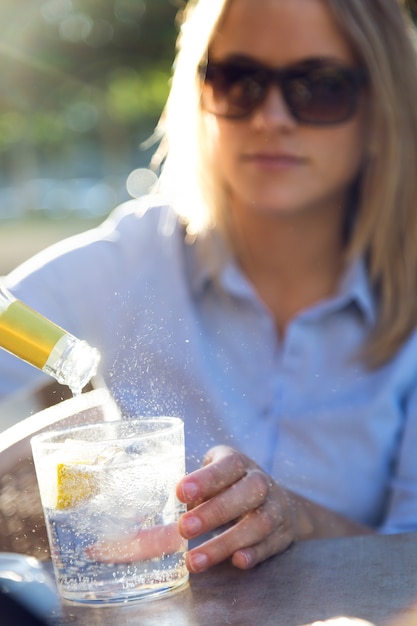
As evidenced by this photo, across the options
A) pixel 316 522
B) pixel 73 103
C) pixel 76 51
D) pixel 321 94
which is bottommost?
pixel 316 522

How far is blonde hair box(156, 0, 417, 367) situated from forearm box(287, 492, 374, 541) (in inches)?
16.9

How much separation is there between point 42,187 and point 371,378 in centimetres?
2678

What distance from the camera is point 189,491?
1081 millimetres

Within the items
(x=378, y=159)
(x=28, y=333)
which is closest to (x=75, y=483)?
(x=28, y=333)

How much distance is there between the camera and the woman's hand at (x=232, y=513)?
3.61 ft

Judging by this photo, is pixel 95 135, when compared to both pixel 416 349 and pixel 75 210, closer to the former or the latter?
pixel 75 210

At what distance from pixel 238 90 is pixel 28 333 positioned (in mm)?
1059

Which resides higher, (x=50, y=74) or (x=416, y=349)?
(x=50, y=74)

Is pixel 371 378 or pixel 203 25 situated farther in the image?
pixel 203 25

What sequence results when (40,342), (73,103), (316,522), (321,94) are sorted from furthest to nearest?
(73,103) < (321,94) < (316,522) < (40,342)

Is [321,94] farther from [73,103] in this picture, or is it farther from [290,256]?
[73,103]

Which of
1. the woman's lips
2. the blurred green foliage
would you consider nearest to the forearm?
the woman's lips

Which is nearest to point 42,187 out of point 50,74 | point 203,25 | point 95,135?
point 95,135

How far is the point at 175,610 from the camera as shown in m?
1.01
